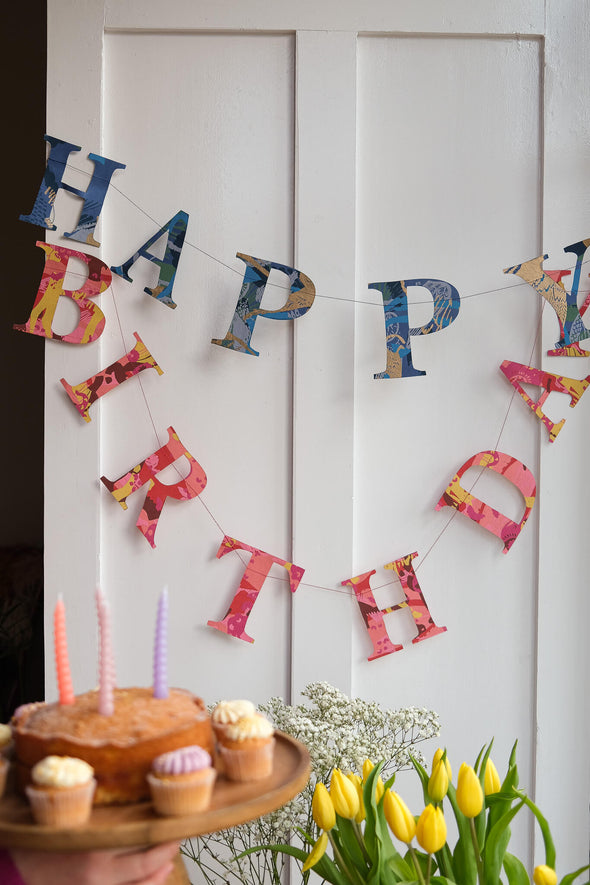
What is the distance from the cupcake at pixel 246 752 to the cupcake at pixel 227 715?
0.01m

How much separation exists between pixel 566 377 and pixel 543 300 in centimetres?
17

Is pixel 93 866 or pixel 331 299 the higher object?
pixel 331 299

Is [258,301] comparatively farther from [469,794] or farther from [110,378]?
[469,794]

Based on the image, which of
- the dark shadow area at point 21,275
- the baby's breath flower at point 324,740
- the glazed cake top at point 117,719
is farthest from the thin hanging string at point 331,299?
the dark shadow area at point 21,275

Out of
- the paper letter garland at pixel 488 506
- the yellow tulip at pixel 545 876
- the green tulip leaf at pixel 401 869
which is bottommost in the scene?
the green tulip leaf at pixel 401 869

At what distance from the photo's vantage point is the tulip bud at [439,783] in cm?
91

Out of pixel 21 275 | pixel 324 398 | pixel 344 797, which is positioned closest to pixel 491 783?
pixel 344 797

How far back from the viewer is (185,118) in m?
1.67

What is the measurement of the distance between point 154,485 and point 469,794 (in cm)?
97

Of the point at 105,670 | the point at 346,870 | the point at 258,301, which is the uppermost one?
the point at 258,301

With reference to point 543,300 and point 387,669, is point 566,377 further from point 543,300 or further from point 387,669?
point 387,669

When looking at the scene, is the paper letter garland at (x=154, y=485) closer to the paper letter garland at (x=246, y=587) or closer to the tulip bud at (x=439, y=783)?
the paper letter garland at (x=246, y=587)

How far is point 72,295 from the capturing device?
1.67m

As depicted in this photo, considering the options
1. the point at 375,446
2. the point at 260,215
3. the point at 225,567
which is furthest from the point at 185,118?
the point at 225,567
